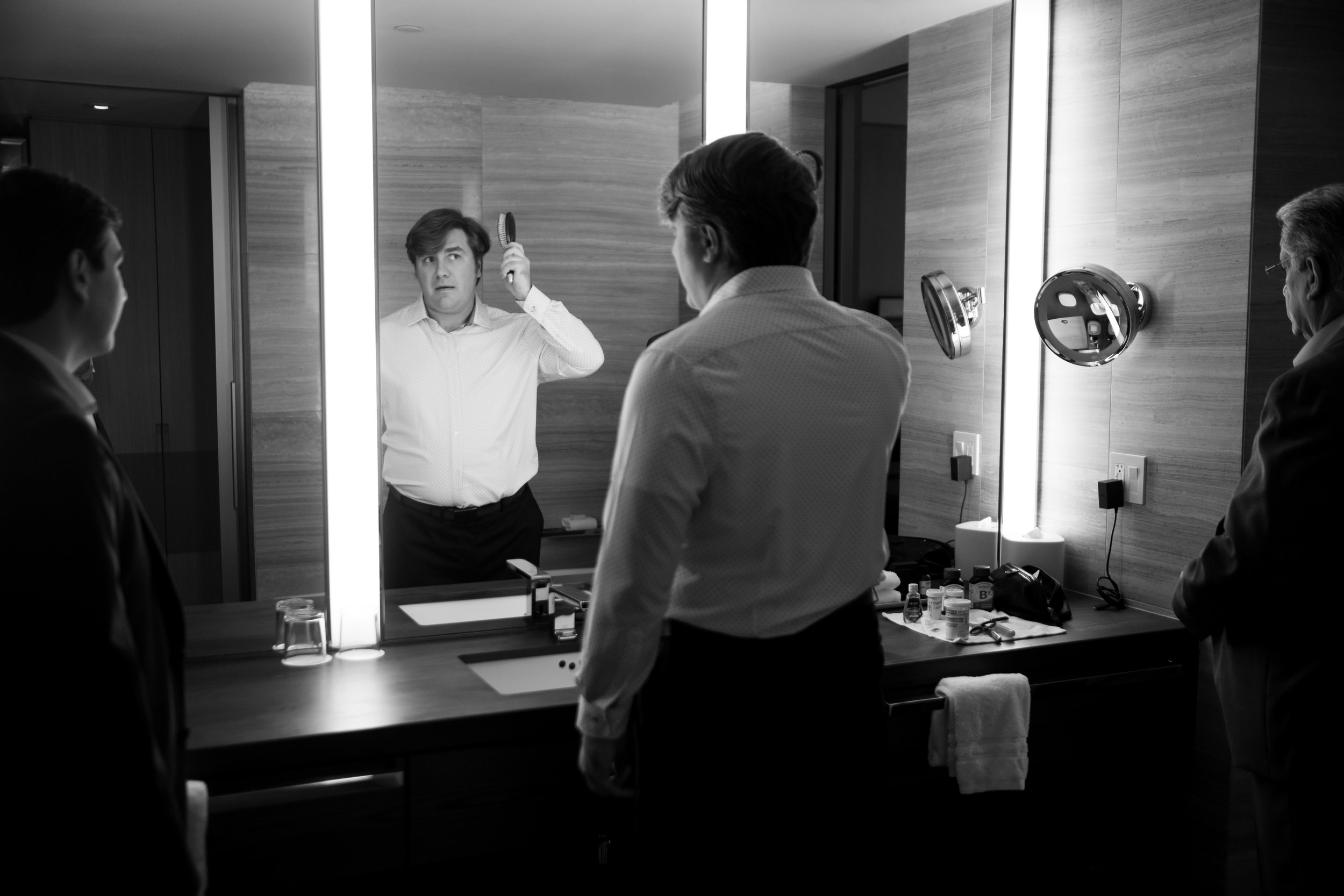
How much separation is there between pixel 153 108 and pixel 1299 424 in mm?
2052

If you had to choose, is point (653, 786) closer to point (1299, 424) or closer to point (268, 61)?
point (1299, 424)

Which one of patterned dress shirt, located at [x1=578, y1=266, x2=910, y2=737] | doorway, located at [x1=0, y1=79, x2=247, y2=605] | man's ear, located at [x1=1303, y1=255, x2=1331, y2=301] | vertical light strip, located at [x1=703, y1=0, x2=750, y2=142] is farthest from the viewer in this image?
vertical light strip, located at [x1=703, y1=0, x2=750, y2=142]

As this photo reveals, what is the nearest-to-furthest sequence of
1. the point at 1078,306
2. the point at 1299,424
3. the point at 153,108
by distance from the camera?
the point at 1299,424, the point at 153,108, the point at 1078,306

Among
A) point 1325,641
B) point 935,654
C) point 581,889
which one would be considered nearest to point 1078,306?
point 935,654

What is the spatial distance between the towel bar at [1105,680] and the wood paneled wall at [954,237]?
62 cm

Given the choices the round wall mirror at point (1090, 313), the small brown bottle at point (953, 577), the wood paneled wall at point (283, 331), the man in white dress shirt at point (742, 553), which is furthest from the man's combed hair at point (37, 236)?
the round wall mirror at point (1090, 313)

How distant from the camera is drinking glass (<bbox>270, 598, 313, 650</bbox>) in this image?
2246mm

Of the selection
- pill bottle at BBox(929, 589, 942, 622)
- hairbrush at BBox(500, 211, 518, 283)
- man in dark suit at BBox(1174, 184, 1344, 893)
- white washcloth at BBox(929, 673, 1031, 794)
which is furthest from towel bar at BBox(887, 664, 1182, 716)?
hairbrush at BBox(500, 211, 518, 283)

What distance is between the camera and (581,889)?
2205 mm

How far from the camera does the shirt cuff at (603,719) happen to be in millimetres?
1547

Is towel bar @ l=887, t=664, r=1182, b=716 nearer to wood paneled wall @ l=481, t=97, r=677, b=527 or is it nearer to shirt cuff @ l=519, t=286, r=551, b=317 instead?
wood paneled wall @ l=481, t=97, r=677, b=527

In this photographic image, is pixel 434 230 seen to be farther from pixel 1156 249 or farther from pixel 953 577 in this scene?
pixel 1156 249

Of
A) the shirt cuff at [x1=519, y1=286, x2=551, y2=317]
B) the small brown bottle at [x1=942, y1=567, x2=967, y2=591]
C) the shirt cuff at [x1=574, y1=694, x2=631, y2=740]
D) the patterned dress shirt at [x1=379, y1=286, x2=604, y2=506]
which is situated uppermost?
the shirt cuff at [x1=519, y1=286, x2=551, y2=317]

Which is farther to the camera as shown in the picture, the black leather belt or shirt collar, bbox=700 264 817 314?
the black leather belt
